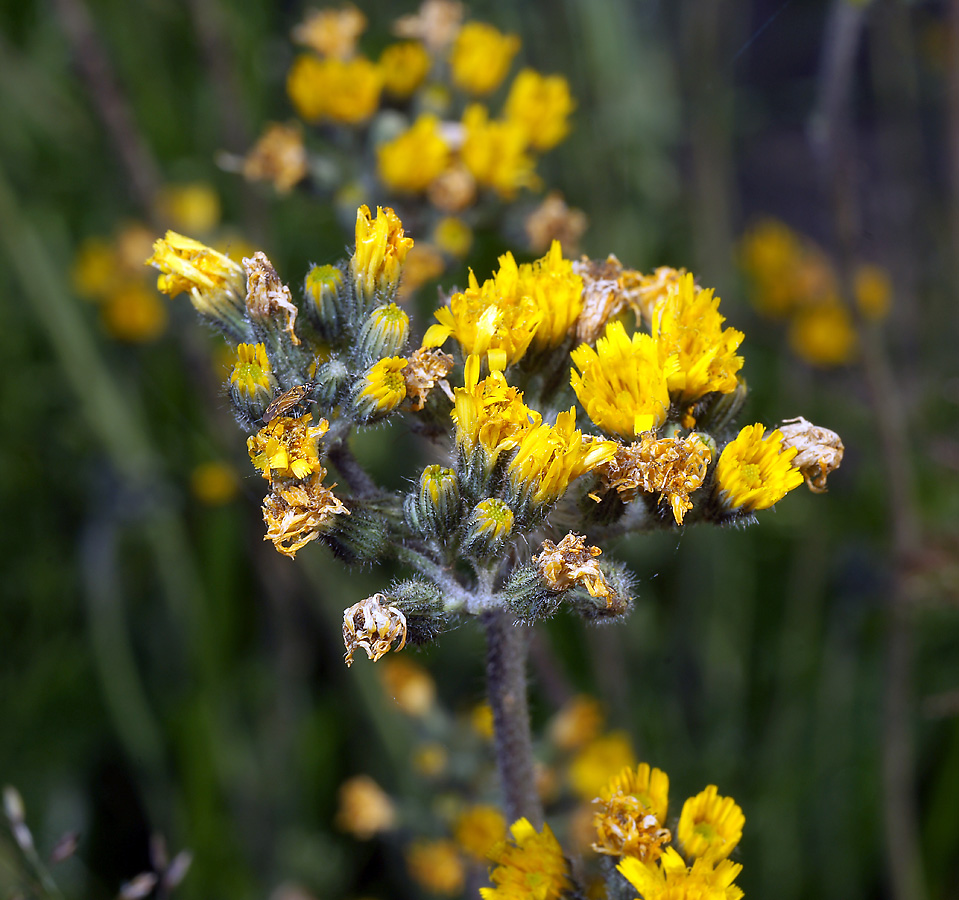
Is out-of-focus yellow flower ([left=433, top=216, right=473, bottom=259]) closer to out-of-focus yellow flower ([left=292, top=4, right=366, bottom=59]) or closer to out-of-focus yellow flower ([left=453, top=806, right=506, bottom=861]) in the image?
out-of-focus yellow flower ([left=292, top=4, right=366, bottom=59])

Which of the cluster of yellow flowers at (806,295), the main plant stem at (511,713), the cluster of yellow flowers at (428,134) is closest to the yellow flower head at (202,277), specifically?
the main plant stem at (511,713)

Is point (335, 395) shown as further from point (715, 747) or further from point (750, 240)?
point (750, 240)

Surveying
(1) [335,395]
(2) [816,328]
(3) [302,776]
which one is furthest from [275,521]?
(2) [816,328]

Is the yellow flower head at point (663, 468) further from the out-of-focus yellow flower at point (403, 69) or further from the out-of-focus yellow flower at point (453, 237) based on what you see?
the out-of-focus yellow flower at point (403, 69)

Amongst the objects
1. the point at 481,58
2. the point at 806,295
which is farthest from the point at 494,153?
the point at 806,295

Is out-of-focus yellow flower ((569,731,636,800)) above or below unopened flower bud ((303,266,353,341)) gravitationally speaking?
below

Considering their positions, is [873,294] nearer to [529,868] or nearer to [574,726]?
[574,726]

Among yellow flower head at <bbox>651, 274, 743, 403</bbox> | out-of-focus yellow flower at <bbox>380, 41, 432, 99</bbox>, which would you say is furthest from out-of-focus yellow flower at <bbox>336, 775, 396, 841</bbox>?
out-of-focus yellow flower at <bbox>380, 41, 432, 99</bbox>
